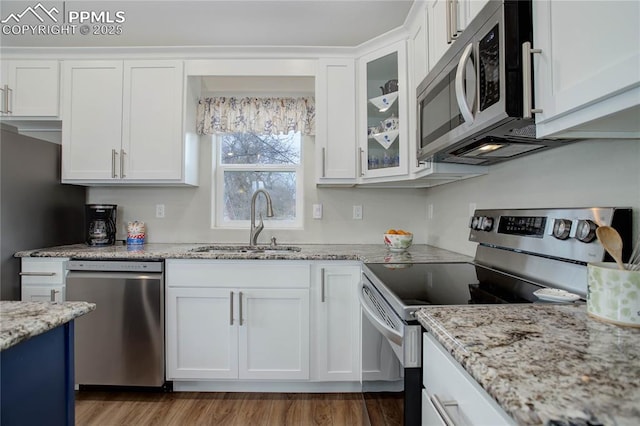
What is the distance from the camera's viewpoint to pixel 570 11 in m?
0.69

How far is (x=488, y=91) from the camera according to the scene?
35.4 inches

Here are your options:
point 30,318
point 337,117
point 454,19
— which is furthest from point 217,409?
point 454,19

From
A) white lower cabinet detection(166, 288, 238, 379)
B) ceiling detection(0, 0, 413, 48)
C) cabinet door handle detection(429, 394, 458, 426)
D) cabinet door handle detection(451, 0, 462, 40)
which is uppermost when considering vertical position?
ceiling detection(0, 0, 413, 48)

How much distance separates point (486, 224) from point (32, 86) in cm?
306

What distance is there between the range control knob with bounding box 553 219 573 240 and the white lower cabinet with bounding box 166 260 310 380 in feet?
4.16

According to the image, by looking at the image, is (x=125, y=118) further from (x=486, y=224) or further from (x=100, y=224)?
(x=486, y=224)

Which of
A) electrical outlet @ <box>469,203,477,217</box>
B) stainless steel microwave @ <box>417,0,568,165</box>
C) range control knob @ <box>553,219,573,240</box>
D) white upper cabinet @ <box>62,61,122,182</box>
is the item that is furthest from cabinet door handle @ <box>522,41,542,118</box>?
white upper cabinet @ <box>62,61,122,182</box>

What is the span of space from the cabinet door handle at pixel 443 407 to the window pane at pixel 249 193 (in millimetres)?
1906

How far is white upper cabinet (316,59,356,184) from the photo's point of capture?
214 cm

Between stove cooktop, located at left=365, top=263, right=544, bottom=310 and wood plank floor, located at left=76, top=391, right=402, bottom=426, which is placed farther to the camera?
wood plank floor, located at left=76, top=391, right=402, bottom=426

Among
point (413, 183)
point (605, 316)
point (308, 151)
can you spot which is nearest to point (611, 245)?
point (605, 316)

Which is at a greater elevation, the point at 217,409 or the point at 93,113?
the point at 93,113

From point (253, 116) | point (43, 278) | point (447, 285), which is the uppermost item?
point (253, 116)
